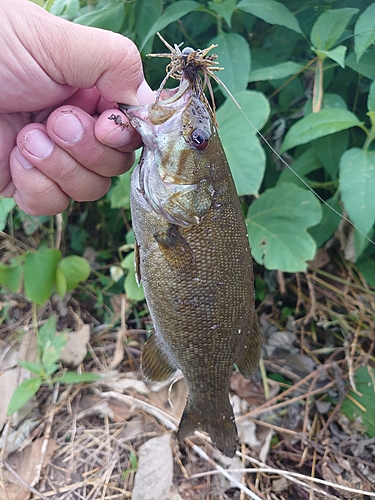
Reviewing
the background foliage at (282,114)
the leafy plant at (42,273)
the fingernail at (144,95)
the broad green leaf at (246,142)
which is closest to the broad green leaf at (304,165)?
the background foliage at (282,114)

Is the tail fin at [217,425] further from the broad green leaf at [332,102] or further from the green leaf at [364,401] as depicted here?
the broad green leaf at [332,102]

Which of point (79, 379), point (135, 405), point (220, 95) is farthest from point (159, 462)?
point (220, 95)

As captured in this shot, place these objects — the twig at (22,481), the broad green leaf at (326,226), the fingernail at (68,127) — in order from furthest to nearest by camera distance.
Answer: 1. the broad green leaf at (326,226)
2. the twig at (22,481)
3. the fingernail at (68,127)

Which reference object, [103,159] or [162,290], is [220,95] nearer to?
[103,159]

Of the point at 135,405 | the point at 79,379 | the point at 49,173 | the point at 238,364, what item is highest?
the point at 49,173

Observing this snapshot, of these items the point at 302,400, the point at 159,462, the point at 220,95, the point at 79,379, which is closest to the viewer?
the point at 159,462

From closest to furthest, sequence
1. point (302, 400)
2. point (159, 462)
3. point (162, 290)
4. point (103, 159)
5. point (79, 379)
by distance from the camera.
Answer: point (162, 290) < point (103, 159) < point (159, 462) < point (79, 379) < point (302, 400)
